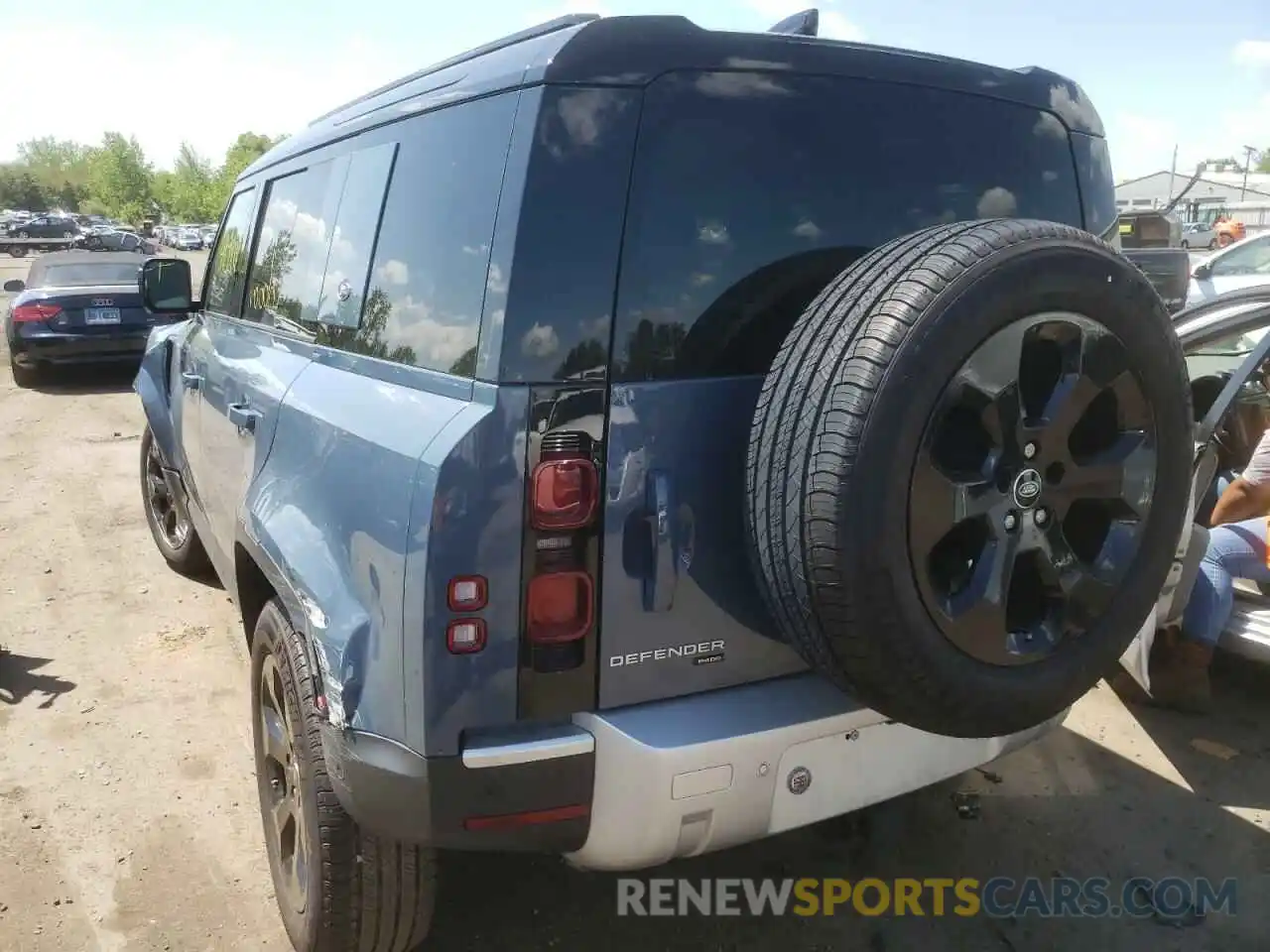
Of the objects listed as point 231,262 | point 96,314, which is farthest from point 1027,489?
point 96,314

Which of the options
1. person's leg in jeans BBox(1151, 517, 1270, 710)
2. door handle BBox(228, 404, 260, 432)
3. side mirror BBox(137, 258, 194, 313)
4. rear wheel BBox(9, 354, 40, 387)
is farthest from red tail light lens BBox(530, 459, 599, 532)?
rear wheel BBox(9, 354, 40, 387)

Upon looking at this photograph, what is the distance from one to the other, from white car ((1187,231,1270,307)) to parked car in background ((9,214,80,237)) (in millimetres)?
53023

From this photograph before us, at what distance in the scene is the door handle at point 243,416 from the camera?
2.83m

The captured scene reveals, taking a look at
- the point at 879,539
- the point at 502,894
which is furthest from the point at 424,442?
the point at 502,894

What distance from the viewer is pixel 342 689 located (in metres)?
1.99

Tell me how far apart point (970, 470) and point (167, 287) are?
3715mm

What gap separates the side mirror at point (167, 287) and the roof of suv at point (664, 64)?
2165 mm

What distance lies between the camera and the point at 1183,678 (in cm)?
372

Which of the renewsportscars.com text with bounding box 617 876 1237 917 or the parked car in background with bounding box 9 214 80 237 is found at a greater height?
the parked car in background with bounding box 9 214 80 237

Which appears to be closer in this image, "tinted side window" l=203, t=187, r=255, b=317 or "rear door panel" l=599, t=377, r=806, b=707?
"rear door panel" l=599, t=377, r=806, b=707

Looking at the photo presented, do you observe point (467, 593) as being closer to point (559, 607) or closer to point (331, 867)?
point (559, 607)

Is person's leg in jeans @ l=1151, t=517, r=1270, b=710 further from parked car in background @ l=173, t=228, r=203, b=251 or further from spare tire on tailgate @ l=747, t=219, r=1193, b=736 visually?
parked car in background @ l=173, t=228, r=203, b=251

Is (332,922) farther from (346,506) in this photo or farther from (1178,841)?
(1178,841)

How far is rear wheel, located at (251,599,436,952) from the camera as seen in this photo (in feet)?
7.09
